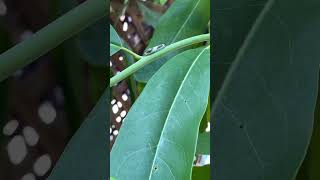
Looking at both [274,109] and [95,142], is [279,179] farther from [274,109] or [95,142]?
[95,142]

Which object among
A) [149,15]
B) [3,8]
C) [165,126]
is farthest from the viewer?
[149,15]

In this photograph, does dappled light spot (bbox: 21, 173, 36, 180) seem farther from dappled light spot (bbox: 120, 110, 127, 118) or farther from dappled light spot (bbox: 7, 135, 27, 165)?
dappled light spot (bbox: 120, 110, 127, 118)

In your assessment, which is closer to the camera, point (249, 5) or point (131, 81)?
point (249, 5)

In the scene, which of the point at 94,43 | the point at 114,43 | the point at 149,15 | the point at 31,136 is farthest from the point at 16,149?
the point at 149,15

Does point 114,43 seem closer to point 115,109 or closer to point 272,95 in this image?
point 115,109

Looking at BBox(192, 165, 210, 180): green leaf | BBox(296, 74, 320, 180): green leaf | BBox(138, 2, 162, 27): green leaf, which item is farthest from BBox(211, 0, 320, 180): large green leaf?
BBox(138, 2, 162, 27): green leaf

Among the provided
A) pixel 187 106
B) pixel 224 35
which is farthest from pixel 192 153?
pixel 224 35
